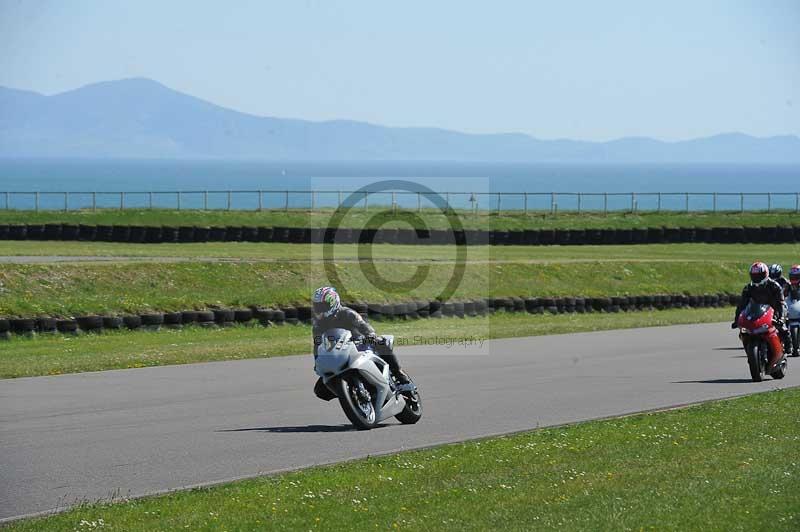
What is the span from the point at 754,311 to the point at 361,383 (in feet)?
22.5

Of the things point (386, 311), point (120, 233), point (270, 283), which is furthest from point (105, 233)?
point (386, 311)

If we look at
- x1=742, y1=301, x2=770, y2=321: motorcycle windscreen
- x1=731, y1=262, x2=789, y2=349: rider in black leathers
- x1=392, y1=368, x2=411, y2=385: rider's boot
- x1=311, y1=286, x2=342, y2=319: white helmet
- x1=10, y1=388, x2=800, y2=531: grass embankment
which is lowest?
x1=10, y1=388, x2=800, y2=531: grass embankment

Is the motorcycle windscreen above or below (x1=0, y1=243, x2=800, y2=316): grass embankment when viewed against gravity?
above

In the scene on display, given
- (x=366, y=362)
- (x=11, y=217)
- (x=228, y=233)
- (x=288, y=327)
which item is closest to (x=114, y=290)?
(x=288, y=327)

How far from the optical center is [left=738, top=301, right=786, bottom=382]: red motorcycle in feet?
58.1

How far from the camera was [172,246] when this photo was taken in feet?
142

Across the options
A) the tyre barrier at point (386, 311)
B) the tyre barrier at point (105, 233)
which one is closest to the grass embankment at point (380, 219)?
the tyre barrier at point (105, 233)

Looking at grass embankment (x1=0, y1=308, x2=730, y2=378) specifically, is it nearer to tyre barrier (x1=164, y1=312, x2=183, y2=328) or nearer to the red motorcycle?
tyre barrier (x1=164, y1=312, x2=183, y2=328)

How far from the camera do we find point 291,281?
30.2 metres

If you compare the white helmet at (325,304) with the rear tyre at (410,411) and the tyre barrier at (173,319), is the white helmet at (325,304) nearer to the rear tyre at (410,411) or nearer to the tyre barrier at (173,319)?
the rear tyre at (410,411)

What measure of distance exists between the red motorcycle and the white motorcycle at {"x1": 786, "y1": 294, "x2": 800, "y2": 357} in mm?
2694

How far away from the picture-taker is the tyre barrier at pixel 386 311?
75.8 feet

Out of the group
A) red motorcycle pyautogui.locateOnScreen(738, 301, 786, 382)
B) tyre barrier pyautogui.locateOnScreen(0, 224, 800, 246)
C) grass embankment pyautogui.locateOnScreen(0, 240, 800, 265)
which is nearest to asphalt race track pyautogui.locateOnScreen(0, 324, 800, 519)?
red motorcycle pyautogui.locateOnScreen(738, 301, 786, 382)

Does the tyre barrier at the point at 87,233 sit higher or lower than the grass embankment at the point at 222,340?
higher
